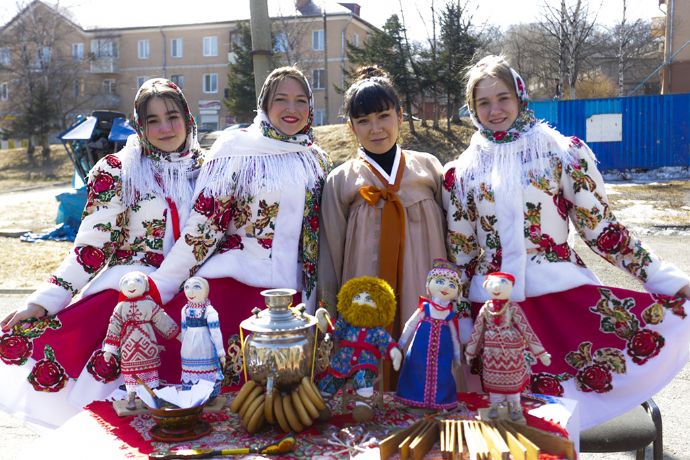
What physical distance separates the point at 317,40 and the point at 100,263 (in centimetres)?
3471

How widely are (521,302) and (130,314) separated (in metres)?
1.48

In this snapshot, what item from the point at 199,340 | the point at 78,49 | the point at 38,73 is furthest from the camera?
the point at 78,49

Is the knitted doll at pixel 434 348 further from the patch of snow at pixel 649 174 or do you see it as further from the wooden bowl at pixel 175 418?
the patch of snow at pixel 649 174

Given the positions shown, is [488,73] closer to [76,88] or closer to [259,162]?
[259,162]

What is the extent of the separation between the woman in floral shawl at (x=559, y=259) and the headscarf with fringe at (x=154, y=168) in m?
1.19

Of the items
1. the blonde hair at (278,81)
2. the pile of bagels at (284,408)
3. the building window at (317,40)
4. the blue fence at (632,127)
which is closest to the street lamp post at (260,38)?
the blonde hair at (278,81)

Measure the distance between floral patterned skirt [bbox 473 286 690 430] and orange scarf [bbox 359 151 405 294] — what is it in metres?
0.54

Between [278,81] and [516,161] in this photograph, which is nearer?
[516,161]

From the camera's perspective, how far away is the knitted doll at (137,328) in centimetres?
213

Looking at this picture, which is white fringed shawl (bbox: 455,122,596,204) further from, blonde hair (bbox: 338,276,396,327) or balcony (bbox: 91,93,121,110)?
balcony (bbox: 91,93,121,110)

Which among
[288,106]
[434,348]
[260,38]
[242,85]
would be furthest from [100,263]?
[242,85]

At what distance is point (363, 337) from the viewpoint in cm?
202

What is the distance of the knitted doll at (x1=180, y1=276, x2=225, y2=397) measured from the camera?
6.79 ft

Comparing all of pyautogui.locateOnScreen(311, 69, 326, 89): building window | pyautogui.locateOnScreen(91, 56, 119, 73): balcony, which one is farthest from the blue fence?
pyautogui.locateOnScreen(91, 56, 119, 73): balcony
